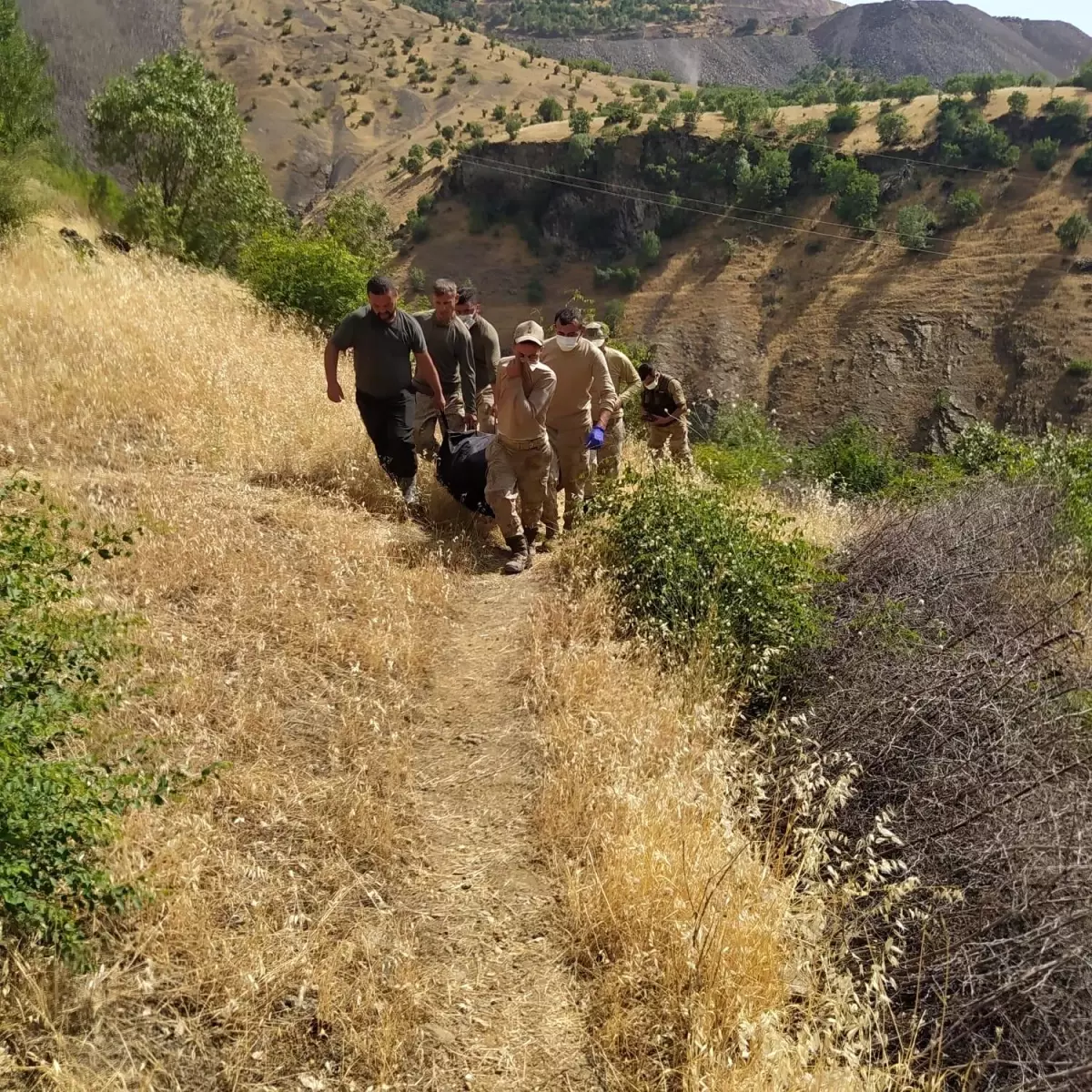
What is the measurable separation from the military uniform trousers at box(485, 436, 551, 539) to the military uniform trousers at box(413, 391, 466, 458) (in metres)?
1.14

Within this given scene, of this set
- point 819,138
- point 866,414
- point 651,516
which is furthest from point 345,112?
point 651,516

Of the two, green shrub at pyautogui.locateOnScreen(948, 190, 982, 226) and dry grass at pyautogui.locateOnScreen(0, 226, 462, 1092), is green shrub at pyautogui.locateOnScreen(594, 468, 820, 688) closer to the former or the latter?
dry grass at pyautogui.locateOnScreen(0, 226, 462, 1092)

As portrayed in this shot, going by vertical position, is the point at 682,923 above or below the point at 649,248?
below

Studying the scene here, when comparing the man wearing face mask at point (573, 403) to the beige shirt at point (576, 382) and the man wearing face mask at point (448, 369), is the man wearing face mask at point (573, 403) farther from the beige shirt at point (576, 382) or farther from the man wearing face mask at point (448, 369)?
the man wearing face mask at point (448, 369)

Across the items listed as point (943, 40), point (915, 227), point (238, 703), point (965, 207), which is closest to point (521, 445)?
point (238, 703)

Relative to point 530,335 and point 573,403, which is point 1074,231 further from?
point 530,335

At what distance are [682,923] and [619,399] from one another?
4816 millimetres

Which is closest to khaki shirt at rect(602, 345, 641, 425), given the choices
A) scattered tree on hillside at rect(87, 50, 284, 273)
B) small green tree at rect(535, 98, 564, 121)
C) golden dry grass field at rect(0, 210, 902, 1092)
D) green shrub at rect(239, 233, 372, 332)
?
golden dry grass field at rect(0, 210, 902, 1092)

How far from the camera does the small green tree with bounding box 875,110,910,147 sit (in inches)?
2200

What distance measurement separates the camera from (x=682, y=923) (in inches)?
93.3

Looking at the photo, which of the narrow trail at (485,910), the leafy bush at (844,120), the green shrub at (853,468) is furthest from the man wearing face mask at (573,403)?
the leafy bush at (844,120)

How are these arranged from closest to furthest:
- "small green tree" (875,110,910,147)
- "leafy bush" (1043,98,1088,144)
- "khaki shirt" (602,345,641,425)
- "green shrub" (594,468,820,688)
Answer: "green shrub" (594,468,820,688) → "khaki shirt" (602,345,641,425) → "leafy bush" (1043,98,1088,144) → "small green tree" (875,110,910,147)

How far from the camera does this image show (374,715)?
3416 mm

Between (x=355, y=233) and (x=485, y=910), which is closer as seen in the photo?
(x=485, y=910)
